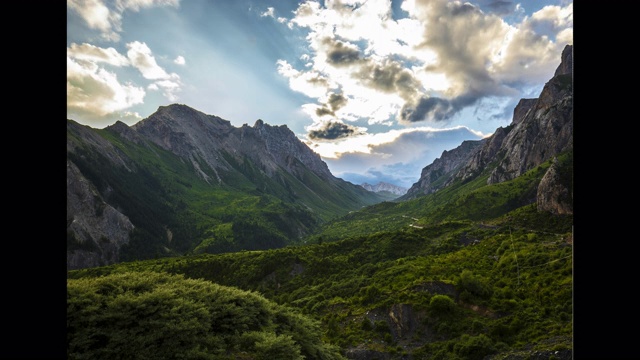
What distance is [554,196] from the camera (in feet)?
270

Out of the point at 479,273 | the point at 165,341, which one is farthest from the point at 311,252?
the point at 165,341

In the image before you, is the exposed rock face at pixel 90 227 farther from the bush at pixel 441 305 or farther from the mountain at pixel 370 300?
the bush at pixel 441 305

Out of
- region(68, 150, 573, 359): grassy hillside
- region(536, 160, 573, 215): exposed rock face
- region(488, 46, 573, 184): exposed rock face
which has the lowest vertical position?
region(68, 150, 573, 359): grassy hillside

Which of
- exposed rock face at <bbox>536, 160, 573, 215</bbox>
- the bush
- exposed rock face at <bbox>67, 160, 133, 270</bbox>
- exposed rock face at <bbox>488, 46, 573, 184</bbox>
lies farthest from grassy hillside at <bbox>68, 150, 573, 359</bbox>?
exposed rock face at <bbox>488, 46, 573, 184</bbox>

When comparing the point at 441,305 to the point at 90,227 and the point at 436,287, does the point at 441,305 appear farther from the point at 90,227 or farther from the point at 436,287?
the point at 90,227

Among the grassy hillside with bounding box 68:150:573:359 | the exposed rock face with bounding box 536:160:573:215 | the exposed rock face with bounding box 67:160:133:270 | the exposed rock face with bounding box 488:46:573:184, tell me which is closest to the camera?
the grassy hillside with bounding box 68:150:573:359

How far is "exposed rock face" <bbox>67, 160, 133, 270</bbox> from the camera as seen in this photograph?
147 m

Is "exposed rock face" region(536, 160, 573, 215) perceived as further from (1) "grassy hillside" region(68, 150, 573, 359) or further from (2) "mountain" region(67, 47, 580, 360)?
(1) "grassy hillside" region(68, 150, 573, 359)

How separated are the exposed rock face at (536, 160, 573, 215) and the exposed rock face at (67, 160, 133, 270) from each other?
187943mm

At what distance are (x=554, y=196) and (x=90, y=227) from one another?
655 feet

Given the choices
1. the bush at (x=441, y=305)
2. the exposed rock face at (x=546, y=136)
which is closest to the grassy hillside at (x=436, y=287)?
the bush at (x=441, y=305)

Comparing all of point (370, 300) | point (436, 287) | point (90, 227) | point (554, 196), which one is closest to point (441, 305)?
point (436, 287)

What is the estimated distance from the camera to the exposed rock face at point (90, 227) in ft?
483
